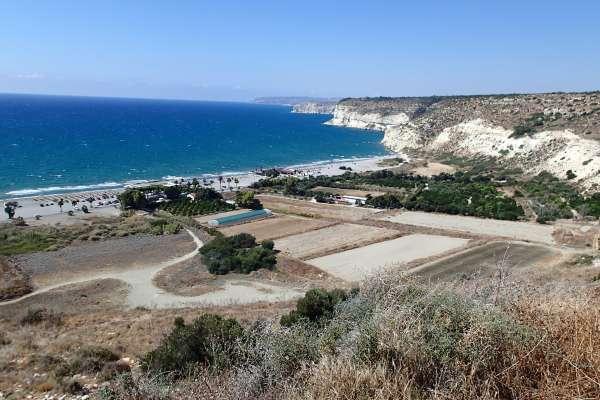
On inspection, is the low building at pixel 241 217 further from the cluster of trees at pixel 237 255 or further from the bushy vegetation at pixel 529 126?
the bushy vegetation at pixel 529 126

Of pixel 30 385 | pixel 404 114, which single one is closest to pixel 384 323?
pixel 30 385

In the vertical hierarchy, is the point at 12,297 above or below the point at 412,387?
below

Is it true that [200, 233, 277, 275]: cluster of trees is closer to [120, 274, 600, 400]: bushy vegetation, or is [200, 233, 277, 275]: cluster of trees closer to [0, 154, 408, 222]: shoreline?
[0, 154, 408, 222]: shoreline

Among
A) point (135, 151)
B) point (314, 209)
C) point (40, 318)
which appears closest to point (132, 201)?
point (314, 209)

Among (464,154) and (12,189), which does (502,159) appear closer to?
(464,154)

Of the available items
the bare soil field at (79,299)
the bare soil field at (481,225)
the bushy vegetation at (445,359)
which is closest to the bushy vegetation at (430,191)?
the bare soil field at (481,225)

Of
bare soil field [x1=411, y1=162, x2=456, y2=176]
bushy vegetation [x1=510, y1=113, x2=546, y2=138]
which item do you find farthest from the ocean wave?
bushy vegetation [x1=510, y1=113, x2=546, y2=138]
